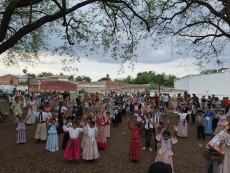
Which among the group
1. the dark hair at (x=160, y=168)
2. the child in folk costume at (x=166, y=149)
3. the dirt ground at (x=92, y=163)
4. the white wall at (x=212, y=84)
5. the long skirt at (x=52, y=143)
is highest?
the white wall at (x=212, y=84)

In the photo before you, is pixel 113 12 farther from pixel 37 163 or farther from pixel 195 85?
pixel 195 85

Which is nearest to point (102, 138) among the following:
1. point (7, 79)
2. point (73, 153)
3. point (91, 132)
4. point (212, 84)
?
point (91, 132)

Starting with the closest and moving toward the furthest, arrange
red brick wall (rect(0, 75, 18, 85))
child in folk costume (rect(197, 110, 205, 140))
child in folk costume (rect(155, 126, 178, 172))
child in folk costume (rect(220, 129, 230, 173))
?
1. child in folk costume (rect(220, 129, 230, 173))
2. child in folk costume (rect(155, 126, 178, 172))
3. child in folk costume (rect(197, 110, 205, 140))
4. red brick wall (rect(0, 75, 18, 85))

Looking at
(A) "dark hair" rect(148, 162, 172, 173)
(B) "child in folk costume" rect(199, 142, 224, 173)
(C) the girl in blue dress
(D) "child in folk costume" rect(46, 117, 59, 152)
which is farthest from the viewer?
(C) the girl in blue dress

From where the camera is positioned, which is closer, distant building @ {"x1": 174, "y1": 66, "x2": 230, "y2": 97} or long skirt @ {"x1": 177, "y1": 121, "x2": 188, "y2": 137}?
long skirt @ {"x1": 177, "y1": 121, "x2": 188, "y2": 137}

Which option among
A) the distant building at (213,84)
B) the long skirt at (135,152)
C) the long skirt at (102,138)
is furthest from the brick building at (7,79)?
the long skirt at (135,152)

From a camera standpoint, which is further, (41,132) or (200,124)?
(200,124)

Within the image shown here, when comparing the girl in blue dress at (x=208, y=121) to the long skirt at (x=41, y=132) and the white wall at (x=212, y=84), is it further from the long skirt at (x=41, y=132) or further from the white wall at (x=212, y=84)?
the white wall at (x=212, y=84)

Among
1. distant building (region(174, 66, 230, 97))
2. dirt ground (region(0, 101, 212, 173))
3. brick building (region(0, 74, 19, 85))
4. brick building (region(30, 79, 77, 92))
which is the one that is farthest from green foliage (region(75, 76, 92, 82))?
dirt ground (region(0, 101, 212, 173))

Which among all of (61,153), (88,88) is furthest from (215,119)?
(88,88)

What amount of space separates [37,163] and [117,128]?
6232 mm

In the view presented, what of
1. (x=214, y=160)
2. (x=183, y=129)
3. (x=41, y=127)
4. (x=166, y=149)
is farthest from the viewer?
(x=183, y=129)

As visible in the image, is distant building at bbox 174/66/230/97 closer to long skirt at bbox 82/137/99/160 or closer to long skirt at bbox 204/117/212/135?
long skirt at bbox 204/117/212/135

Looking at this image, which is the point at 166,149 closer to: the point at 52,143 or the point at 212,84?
the point at 52,143
